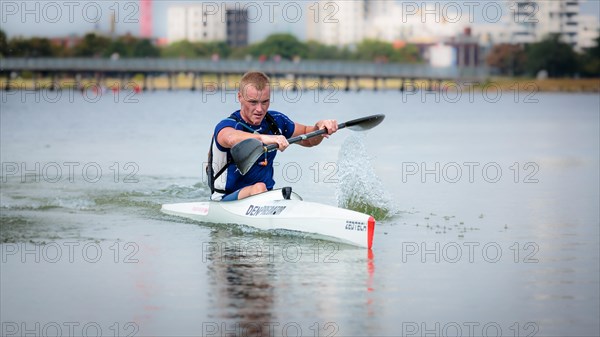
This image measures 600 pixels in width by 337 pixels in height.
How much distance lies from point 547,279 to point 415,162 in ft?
60.8

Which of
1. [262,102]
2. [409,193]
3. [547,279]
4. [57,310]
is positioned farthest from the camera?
[409,193]

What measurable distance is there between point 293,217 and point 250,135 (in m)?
1.18

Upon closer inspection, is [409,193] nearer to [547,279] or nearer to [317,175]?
[317,175]

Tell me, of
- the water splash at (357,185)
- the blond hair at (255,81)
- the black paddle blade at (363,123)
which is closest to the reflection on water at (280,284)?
the blond hair at (255,81)

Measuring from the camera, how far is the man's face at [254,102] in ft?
50.2

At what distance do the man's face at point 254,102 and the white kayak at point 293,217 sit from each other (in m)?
1.02

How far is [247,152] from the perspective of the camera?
15.2 m

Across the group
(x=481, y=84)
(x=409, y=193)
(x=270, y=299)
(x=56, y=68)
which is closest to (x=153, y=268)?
(x=270, y=299)

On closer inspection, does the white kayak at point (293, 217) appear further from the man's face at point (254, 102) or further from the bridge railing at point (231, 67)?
the bridge railing at point (231, 67)

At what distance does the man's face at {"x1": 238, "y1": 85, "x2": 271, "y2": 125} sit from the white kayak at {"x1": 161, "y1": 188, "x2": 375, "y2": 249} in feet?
3.34

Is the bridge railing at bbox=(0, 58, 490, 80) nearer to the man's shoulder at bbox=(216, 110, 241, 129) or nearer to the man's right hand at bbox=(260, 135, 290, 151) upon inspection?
the man's shoulder at bbox=(216, 110, 241, 129)

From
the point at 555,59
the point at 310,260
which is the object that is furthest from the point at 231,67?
the point at 310,260

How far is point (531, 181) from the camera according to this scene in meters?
26.0

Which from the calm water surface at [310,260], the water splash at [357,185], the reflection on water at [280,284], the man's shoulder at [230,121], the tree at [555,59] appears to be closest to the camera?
the reflection on water at [280,284]
